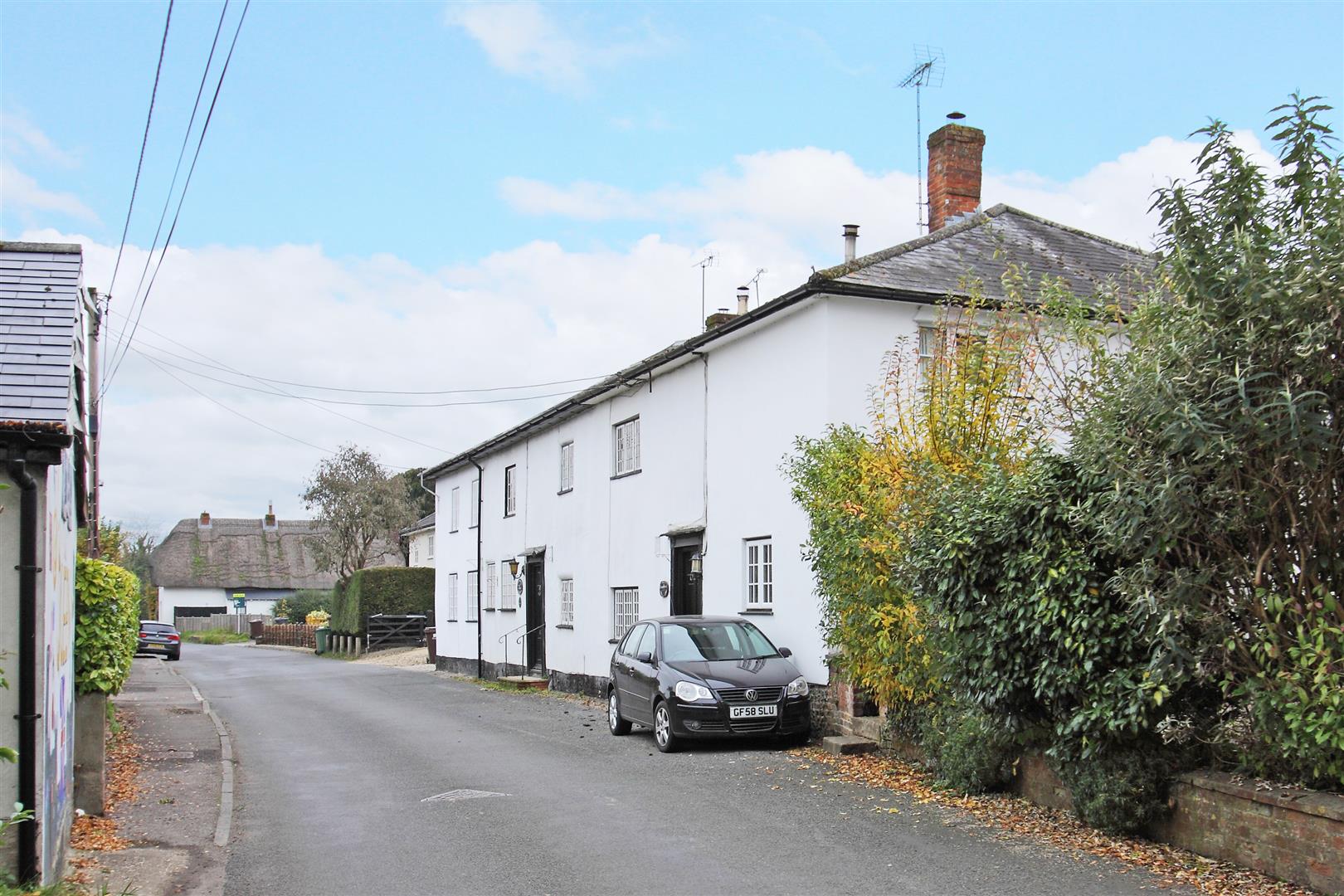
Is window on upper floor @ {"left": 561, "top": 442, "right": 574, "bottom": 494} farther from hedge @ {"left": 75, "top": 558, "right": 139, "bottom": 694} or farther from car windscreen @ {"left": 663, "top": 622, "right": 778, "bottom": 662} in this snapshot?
hedge @ {"left": 75, "top": 558, "right": 139, "bottom": 694}

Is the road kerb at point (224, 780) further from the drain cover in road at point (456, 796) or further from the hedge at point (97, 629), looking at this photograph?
the drain cover in road at point (456, 796)

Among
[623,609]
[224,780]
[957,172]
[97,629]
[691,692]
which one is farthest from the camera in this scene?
[623,609]

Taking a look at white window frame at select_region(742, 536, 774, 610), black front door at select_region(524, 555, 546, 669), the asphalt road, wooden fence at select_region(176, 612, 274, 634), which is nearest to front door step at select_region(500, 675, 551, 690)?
black front door at select_region(524, 555, 546, 669)

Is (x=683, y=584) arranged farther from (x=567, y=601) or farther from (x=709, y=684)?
(x=567, y=601)

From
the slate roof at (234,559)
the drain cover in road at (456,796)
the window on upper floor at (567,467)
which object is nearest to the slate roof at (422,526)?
the window on upper floor at (567,467)

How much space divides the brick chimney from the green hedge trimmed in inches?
1157

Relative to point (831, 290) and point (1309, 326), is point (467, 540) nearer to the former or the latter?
point (831, 290)

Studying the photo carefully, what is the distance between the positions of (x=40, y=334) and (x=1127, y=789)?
8035 millimetres

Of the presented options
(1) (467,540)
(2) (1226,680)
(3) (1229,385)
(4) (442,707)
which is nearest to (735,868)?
(2) (1226,680)

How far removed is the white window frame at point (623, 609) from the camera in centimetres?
2086

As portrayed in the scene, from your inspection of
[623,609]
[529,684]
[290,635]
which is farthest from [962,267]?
[290,635]

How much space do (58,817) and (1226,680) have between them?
7785 millimetres

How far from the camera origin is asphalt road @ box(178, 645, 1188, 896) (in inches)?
300

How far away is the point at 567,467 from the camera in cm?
2489
